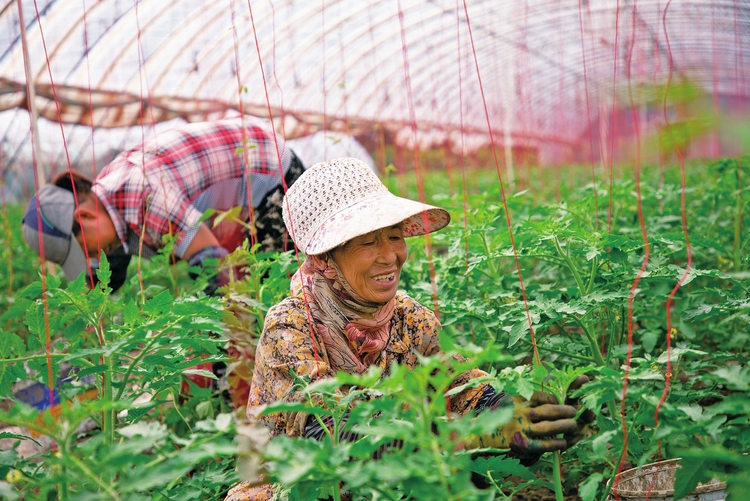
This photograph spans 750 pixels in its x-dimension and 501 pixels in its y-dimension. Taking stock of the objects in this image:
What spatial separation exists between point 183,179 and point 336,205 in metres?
1.51

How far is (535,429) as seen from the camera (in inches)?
56.4

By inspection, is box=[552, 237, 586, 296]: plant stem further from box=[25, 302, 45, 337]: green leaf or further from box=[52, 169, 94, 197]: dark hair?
box=[52, 169, 94, 197]: dark hair

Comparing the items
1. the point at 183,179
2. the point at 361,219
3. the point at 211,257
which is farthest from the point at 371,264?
the point at 183,179

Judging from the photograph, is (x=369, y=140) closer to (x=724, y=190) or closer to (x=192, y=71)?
(x=192, y=71)

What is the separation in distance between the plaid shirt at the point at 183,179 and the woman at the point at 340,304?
104cm

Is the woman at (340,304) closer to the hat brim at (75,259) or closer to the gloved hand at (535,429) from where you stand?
the gloved hand at (535,429)

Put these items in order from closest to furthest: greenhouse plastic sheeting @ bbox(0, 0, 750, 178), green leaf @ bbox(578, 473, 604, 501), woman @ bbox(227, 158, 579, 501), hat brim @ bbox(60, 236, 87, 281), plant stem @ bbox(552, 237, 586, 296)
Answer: green leaf @ bbox(578, 473, 604, 501), woman @ bbox(227, 158, 579, 501), plant stem @ bbox(552, 237, 586, 296), hat brim @ bbox(60, 236, 87, 281), greenhouse plastic sheeting @ bbox(0, 0, 750, 178)

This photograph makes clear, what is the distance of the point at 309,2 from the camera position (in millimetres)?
7727

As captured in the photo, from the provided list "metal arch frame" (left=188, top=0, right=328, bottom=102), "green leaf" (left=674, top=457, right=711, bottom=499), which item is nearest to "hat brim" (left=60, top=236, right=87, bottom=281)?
"green leaf" (left=674, top=457, right=711, bottom=499)

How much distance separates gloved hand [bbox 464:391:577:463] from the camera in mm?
1433

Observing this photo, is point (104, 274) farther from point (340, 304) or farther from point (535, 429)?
point (535, 429)

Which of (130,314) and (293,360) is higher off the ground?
(130,314)

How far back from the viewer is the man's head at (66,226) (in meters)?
3.03

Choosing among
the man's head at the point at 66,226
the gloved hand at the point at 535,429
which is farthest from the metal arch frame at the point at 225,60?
the gloved hand at the point at 535,429
